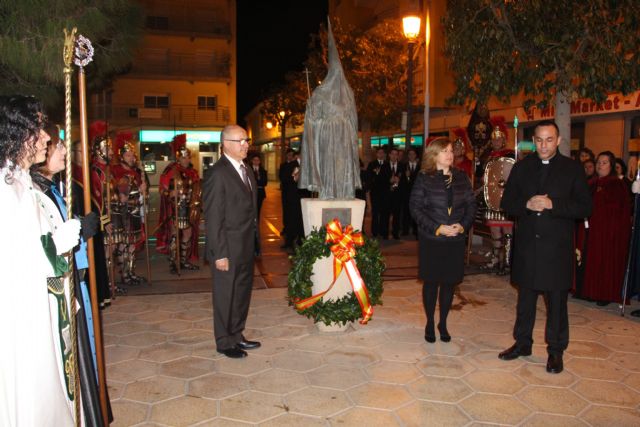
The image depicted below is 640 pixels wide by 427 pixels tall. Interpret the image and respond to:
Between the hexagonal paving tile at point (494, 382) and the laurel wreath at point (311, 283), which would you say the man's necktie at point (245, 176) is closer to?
the laurel wreath at point (311, 283)

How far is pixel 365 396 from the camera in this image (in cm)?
386

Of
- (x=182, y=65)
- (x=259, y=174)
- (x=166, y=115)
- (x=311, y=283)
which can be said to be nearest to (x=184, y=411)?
(x=311, y=283)

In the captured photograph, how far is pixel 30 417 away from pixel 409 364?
9.92 ft

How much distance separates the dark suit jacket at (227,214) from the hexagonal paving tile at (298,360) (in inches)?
36.3

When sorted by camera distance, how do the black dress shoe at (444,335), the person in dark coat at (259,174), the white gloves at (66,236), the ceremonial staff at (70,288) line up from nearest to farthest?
the white gloves at (66,236) < the ceremonial staff at (70,288) < the black dress shoe at (444,335) < the person in dark coat at (259,174)

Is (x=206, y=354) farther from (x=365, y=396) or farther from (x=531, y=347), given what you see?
(x=531, y=347)

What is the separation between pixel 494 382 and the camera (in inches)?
161

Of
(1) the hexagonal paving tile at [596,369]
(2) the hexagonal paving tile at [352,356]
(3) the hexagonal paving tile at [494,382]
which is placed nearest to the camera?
(3) the hexagonal paving tile at [494,382]

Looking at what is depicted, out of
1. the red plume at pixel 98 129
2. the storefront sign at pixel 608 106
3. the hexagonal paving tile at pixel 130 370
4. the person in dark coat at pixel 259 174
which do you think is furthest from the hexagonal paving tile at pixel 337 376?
the storefront sign at pixel 608 106

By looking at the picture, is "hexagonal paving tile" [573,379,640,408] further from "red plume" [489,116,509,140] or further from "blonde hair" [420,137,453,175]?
"red plume" [489,116,509,140]

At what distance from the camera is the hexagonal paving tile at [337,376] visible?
406cm

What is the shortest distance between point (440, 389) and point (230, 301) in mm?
1912

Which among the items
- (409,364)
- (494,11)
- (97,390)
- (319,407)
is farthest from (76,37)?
(494,11)

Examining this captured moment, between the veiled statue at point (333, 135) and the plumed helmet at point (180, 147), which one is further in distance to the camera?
the plumed helmet at point (180, 147)
